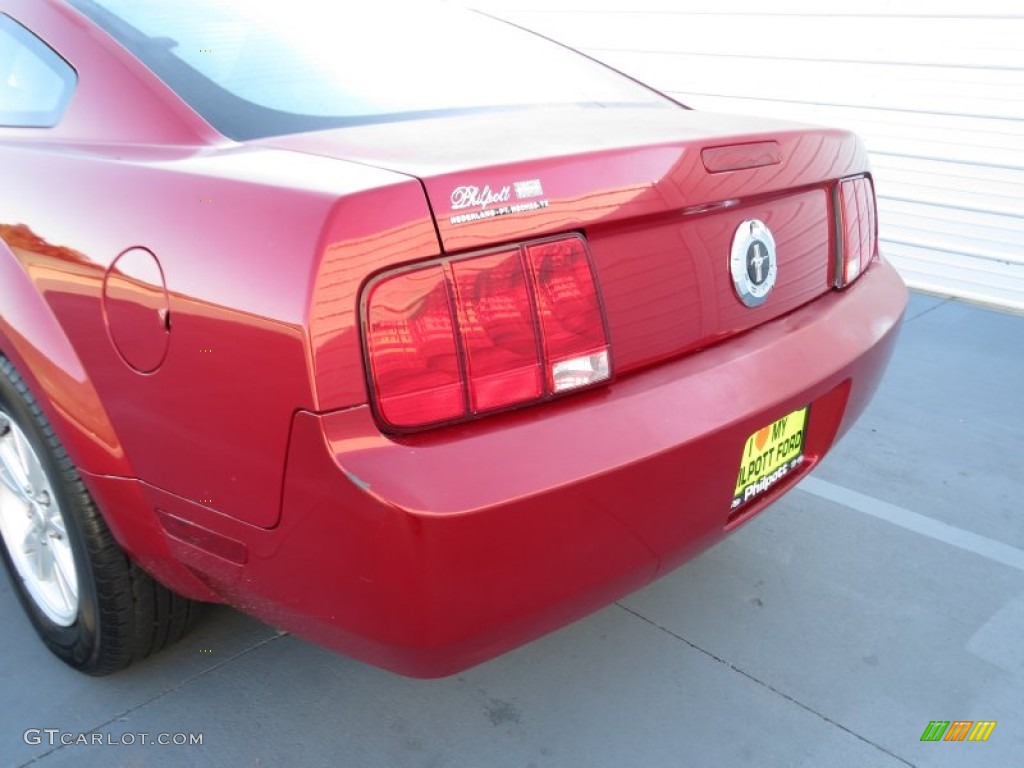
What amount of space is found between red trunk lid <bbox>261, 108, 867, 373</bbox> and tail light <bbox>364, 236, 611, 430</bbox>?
44 mm

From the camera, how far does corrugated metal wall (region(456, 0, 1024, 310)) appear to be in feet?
16.5

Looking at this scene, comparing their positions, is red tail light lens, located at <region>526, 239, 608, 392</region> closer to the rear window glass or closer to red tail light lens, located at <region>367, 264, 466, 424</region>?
red tail light lens, located at <region>367, 264, 466, 424</region>

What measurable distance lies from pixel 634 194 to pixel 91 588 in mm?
1385

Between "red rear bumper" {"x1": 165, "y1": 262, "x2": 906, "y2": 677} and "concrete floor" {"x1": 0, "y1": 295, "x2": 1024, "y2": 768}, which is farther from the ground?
"red rear bumper" {"x1": 165, "y1": 262, "x2": 906, "y2": 677}

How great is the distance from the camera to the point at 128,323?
1.62 metres

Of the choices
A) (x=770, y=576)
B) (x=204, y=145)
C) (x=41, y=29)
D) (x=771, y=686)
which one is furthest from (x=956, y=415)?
(x=41, y=29)

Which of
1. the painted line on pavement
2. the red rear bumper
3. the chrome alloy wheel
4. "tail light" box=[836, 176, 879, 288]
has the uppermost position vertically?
"tail light" box=[836, 176, 879, 288]

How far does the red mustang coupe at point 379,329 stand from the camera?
4.59 feet

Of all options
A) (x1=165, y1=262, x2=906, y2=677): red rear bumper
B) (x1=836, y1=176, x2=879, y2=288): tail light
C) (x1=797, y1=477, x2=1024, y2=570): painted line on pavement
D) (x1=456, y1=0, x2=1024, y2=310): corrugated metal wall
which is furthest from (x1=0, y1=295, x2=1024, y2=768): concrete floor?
(x1=456, y1=0, x2=1024, y2=310): corrugated metal wall

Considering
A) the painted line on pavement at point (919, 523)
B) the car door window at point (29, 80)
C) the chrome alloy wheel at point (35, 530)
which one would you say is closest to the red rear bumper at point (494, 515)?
the chrome alloy wheel at point (35, 530)

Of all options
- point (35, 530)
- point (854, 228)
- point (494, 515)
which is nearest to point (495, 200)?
point (494, 515)

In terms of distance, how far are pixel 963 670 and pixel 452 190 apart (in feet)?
5.54

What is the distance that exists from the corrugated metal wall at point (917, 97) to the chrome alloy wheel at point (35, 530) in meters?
4.83

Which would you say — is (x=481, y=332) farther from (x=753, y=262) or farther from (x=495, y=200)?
(x=753, y=262)
